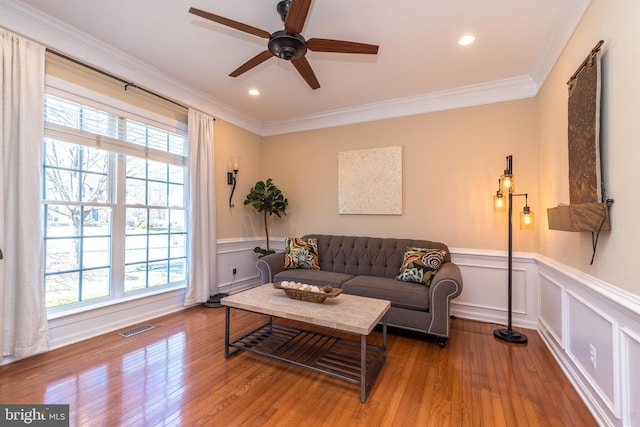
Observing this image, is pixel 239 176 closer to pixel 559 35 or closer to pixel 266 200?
pixel 266 200

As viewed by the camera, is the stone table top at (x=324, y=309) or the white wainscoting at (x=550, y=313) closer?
the white wainscoting at (x=550, y=313)

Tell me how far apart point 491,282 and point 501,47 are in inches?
95.8

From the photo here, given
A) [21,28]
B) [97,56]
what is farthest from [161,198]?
[21,28]

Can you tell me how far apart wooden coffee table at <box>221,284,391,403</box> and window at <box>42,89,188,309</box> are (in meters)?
1.52

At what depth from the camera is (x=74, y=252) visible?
2.62 m

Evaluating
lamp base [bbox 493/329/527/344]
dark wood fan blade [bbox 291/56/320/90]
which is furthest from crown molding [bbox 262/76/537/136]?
lamp base [bbox 493/329/527/344]

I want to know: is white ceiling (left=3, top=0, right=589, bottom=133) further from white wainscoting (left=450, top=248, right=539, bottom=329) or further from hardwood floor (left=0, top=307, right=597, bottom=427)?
hardwood floor (left=0, top=307, right=597, bottom=427)

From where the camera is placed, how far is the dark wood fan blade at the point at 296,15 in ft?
5.22

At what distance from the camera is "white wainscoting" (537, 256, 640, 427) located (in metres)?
1.35

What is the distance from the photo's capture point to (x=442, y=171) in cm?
352

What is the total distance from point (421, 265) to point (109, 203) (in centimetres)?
331

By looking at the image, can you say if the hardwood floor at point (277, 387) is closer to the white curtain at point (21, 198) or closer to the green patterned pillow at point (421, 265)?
the white curtain at point (21, 198)

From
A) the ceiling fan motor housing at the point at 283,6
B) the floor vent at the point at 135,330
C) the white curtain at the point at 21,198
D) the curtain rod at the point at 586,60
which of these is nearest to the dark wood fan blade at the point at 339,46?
the ceiling fan motor housing at the point at 283,6

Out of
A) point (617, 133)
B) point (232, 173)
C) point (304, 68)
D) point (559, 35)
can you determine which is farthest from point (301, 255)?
point (559, 35)
